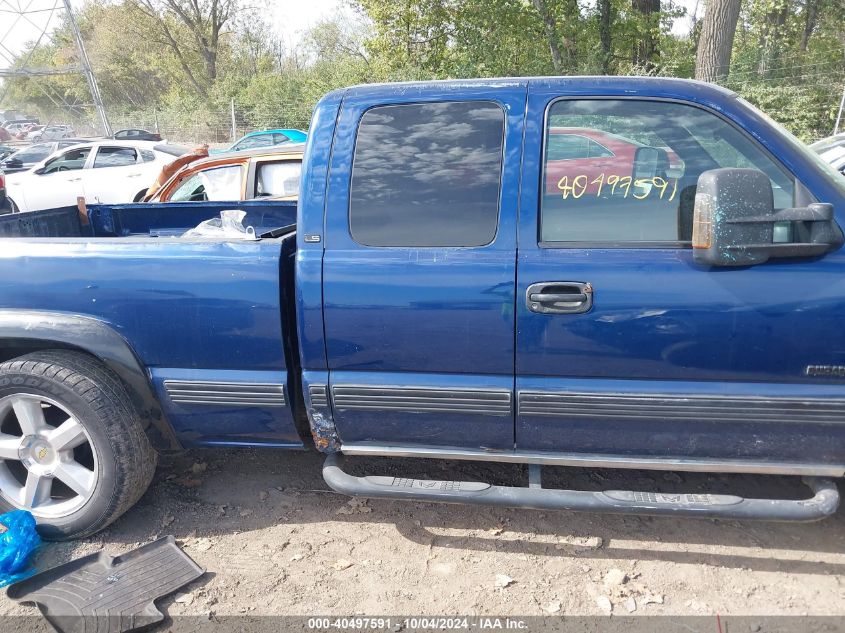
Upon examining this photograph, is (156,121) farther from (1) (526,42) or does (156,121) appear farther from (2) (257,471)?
(2) (257,471)

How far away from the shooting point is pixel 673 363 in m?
Answer: 2.48

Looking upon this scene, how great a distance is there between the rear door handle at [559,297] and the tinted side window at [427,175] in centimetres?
28

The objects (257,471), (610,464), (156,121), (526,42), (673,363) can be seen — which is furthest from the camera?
(156,121)

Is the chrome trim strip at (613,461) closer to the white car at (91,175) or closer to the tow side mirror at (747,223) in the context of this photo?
the tow side mirror at (747,223)

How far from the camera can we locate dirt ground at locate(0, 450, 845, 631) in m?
2.61

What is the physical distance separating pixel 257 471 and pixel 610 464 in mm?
1972

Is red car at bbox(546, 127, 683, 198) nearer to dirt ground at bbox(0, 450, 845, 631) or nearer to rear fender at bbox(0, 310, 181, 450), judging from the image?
dirt ground at bbox(0, 450, 845, 631)

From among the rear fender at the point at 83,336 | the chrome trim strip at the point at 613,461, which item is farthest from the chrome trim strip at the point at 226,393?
the chrome trim strip at the point at 613,461

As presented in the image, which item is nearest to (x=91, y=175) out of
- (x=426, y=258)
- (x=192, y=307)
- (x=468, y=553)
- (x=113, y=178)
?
(x=113, y=178)

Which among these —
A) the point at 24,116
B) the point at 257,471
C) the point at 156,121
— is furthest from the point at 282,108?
the point at 24,116

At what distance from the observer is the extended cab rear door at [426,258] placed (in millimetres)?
2551

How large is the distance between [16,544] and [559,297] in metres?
2.53

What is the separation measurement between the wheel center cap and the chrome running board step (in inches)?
52.5

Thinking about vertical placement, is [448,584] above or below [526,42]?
below
